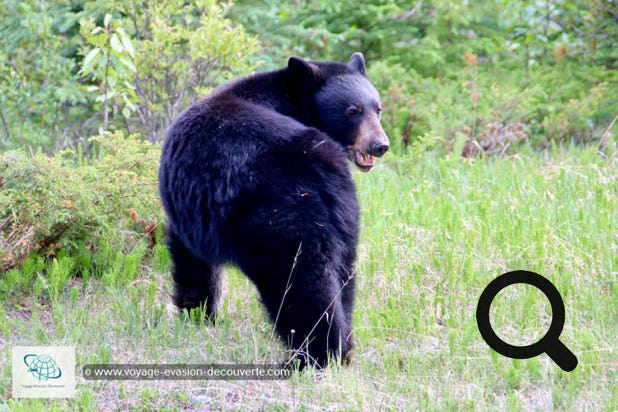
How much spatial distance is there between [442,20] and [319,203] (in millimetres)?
6818

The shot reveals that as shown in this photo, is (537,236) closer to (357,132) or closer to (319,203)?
(357,132)

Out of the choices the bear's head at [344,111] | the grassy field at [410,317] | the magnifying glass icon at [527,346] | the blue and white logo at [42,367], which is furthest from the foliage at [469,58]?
the blue and white logo at [42,367]

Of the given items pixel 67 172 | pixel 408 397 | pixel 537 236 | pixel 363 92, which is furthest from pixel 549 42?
pixel 408 397

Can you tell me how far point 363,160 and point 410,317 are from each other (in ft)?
3.11

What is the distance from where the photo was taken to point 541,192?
6738 mm

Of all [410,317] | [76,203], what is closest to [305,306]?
[410,317]

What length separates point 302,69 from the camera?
4734 mm

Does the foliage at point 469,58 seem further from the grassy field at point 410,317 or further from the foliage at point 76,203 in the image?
the foliage at point 76,203

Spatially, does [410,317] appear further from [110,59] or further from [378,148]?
[110,59]

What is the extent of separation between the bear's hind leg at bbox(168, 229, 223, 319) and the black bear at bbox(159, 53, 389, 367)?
233 mm

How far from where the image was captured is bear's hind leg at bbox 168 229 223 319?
15.7ft

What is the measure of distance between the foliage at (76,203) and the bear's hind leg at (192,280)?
88 centimetres

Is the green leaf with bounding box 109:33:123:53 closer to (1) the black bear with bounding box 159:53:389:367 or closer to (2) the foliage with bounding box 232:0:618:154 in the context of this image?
(1) the black bear with bounding box 159:53:389:367

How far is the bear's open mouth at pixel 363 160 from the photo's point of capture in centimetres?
486
